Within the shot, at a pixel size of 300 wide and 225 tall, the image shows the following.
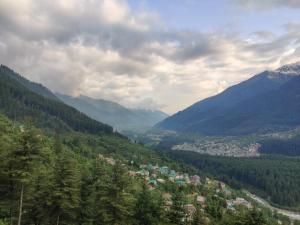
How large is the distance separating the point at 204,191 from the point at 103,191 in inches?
3774

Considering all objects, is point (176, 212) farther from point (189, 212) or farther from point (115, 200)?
point (189, 212)

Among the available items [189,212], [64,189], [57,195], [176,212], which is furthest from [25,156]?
[189,212]

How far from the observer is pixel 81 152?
166500 mm

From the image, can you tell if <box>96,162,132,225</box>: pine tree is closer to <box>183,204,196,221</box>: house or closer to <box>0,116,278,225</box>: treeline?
<box>0,116,278,225</box>: treeline

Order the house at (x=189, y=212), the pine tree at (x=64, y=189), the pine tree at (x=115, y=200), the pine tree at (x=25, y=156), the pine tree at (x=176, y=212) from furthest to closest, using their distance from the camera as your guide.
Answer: the house at (x=189, y=212)
the pine tree at (x=176, y=212)
the pine tree at (x=115, y=200)
the pine tree at (x=64, y=189)
the pine tree at (x=25, y=156)

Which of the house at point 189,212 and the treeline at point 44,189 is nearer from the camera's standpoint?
the treeline at point 44,189

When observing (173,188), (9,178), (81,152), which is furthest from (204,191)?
(9,178)

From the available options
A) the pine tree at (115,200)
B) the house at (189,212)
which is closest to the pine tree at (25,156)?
the pine tree at (115,200)

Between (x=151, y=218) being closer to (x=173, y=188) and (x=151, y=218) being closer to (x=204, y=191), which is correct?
(x=173, y=188)

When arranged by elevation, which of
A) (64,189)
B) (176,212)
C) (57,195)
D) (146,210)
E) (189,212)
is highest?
(64,189)

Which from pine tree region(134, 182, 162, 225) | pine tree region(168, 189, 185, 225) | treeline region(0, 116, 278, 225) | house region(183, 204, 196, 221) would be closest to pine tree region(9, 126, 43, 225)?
treeline region(0, 116, 278, 225)

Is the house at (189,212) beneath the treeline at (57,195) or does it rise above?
beneath

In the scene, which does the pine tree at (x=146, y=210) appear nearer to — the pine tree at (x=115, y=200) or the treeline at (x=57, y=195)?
the treeline at (x=57, y=195)

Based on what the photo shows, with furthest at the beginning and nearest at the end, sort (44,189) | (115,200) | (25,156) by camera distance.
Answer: (115,200), (44,189), (25,156)
